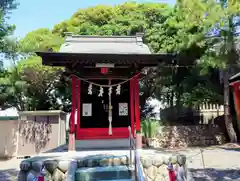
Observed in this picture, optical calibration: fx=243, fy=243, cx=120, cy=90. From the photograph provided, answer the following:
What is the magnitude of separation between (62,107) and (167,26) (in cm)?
860

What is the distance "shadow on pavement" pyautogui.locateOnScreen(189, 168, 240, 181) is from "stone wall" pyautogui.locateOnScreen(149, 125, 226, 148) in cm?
625

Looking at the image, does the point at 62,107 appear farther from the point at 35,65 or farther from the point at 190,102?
the point at 190,102

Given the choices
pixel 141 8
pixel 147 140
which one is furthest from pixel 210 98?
pixel 141 8

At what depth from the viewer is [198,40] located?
11.6 meters

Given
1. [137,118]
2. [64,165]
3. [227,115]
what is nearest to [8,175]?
→ [64,165]

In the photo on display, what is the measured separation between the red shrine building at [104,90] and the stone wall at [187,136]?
6162 mm

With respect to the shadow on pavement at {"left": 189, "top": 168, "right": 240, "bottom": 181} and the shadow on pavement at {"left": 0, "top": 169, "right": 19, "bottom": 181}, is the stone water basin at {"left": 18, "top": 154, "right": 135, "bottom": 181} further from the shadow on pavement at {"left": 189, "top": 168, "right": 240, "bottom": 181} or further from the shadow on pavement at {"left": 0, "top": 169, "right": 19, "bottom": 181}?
the shadow on pavement at {"left": 189, "top": 168, "right": 240, "bottom": 181}

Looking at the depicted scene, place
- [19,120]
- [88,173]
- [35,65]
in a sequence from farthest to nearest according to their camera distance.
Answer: [35,65], [19,120], [88,173]

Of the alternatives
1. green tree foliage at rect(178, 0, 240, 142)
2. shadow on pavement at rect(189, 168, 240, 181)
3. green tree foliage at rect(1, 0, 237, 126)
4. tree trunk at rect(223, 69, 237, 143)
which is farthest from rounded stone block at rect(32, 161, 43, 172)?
tree trunk at rect(223, 69, 237, 143)

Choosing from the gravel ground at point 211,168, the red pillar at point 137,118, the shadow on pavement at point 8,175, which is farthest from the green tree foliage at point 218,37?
the shadow on pavement at point 8,175

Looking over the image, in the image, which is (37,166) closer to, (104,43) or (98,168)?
(98,168)

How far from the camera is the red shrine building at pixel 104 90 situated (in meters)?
6.64

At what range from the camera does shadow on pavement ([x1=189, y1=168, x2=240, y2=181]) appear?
19.4ft

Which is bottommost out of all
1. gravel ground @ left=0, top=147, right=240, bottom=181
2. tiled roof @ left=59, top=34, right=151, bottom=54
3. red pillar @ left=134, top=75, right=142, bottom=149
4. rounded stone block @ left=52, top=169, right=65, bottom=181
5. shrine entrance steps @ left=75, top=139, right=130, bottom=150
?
gravel ground @ left=0, top=147, right=240, bottom=181
